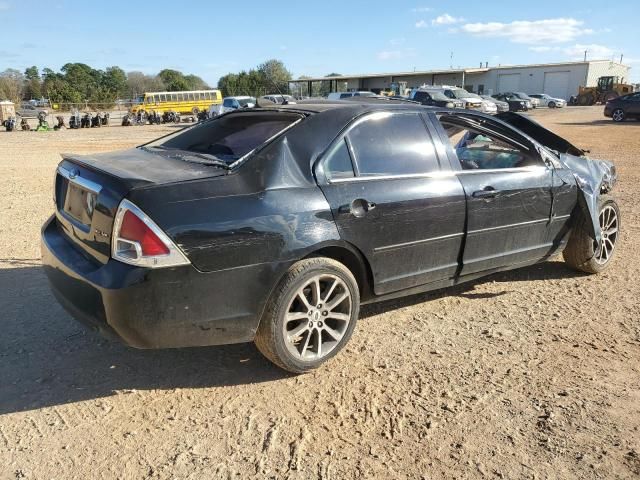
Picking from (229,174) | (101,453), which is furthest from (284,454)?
(229,174)

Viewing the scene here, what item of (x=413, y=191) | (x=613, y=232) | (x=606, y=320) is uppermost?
(x=413, y=191)

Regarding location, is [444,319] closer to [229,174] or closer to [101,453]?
[229,174]

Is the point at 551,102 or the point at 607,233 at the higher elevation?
the point at 607,233

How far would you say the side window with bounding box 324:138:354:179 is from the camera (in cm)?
336

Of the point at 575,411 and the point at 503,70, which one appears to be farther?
the point at 503,70

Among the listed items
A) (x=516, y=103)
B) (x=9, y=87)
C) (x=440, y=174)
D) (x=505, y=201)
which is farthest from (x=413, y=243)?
(x=9, y=87)

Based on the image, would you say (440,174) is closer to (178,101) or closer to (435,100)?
(435,100)

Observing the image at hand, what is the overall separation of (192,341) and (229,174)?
945 mm

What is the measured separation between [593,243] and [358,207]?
8.76 ft

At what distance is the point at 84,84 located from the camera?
8138cm

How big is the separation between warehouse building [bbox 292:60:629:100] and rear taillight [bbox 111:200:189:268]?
62.8 metres

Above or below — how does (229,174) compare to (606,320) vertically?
above

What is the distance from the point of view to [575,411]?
2.92 m

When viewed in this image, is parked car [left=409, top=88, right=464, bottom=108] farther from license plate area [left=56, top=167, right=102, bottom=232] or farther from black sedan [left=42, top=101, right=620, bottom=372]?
license plate area [left=56, top=167, right=102, bottom=232]
